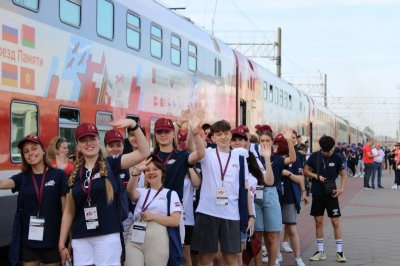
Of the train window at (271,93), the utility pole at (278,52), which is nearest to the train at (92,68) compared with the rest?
the train window at (271,93)

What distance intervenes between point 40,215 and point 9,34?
236cm

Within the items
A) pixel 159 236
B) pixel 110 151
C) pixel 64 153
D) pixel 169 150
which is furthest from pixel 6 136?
pixel 159 236

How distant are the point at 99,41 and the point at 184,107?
386cm

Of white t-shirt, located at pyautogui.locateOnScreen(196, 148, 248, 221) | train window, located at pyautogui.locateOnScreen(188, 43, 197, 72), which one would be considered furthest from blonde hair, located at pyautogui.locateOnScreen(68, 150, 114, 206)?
train window, located at pyautogui.locateOnScreen(188, 43, 197, 72)

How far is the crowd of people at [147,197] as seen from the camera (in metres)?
4.82

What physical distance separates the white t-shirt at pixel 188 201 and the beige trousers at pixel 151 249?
136 centimetres

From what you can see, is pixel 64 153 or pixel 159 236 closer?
pixel 159 236

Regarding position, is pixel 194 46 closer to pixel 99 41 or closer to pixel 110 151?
pixel 99 41

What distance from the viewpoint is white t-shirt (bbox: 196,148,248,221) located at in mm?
6027

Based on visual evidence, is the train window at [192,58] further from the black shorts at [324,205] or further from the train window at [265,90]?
the train window at [265,90]

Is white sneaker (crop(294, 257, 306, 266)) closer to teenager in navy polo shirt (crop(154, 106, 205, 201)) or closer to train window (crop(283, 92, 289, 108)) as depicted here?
teenager in navy polo shirt (crop(154, 106, 205, 201))

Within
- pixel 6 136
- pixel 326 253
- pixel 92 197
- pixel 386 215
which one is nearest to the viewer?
pixel 92 197

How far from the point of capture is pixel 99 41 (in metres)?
8.45

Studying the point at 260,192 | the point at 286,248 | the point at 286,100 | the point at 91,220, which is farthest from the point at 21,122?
the point at 286,100
